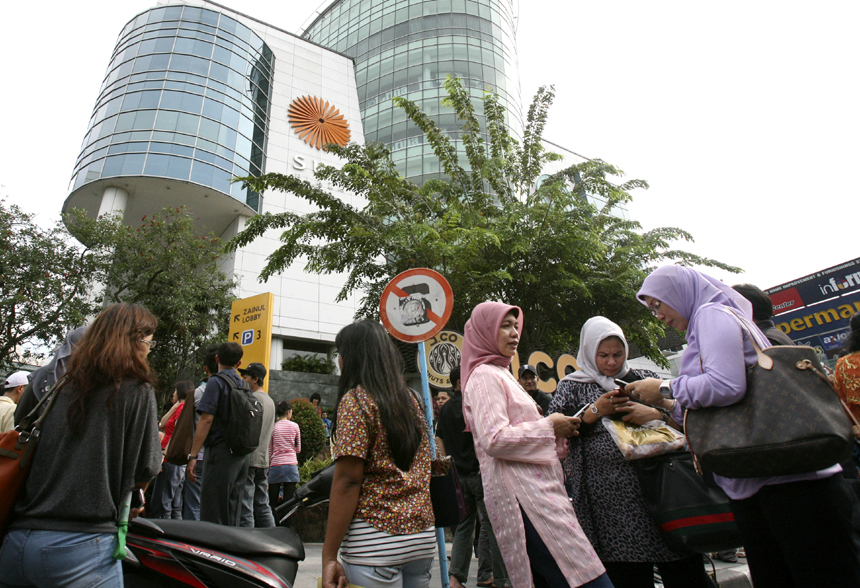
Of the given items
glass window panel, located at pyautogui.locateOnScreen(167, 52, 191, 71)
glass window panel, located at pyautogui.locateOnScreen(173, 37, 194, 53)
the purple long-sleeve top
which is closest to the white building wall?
glass window panel, located at pyautogui.locateOnScreen(173, 37, 194, 53)

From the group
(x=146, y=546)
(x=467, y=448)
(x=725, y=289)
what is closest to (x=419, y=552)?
(x=146, y=546)

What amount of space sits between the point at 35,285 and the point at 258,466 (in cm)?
1332

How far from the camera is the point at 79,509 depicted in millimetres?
1512

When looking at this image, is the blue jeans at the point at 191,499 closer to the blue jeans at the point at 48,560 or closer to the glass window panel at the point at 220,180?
the blue jeans at the point at 48,560

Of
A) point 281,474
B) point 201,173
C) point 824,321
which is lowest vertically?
point 281,474

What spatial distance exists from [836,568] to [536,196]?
29.8 feet

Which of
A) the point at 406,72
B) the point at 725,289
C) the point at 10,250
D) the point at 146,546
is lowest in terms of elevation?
the point at 146,546

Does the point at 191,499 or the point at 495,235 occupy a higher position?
the point at 495,235

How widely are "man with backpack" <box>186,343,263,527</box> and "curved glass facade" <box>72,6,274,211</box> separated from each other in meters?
20.3

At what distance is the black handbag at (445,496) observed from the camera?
1865mm

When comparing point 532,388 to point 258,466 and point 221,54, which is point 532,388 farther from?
point 221,54

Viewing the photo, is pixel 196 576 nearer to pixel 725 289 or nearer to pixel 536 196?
pixel 725 289

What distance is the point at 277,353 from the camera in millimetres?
21203

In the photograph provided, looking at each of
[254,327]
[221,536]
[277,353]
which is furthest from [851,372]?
[277,353]
